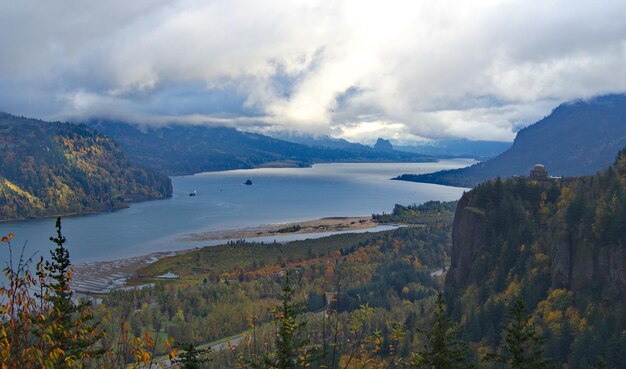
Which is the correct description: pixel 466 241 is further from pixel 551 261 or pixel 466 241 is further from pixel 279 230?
pixel 279 230

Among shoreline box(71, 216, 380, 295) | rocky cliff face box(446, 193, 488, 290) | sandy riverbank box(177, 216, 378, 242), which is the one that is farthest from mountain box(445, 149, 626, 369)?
sandy riverbank box(177, 216, 378, 242)

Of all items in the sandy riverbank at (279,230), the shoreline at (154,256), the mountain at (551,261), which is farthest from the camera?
the sandy riverbank at (279,230)

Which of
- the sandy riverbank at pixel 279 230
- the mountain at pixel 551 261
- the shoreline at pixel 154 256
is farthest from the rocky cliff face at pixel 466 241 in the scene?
the sandy riverbank at pixel 279 230

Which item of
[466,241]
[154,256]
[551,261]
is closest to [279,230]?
[154,256]

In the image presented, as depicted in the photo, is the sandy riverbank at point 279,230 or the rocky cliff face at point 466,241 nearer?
the rocky cliff face at point 466,241

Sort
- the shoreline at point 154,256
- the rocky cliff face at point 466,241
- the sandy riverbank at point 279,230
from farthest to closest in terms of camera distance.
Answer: the sandy riverbank at point 279,230 → the shoreline at point 154,256 → the rocky cliff face at point 466,241

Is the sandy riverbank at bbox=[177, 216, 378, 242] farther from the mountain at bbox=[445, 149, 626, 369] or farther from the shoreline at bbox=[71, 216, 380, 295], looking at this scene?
the mountain at bbox=[445, 149, 626, 369]

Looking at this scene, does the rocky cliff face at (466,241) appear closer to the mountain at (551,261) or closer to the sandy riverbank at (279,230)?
the mountain at (551,261)

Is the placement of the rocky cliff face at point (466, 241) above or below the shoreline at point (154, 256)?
above
